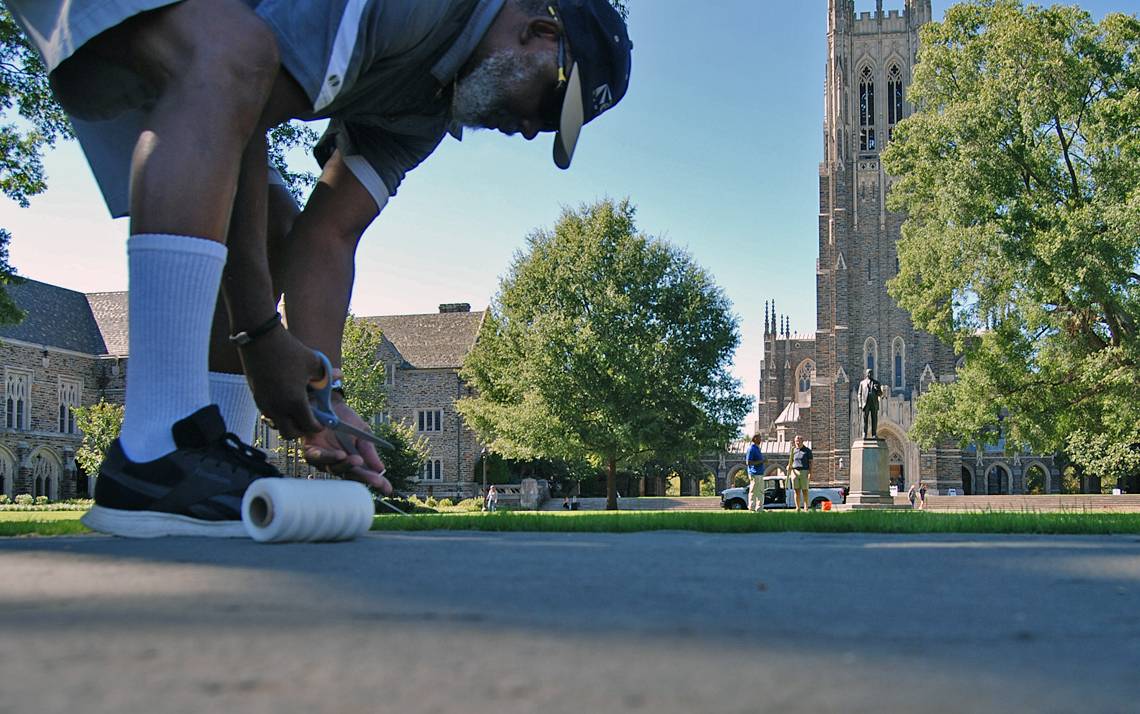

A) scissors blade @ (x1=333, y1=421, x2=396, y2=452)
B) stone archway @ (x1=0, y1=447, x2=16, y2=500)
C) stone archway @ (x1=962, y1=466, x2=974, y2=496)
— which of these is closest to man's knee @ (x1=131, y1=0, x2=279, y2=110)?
scissors blade @ (x1=333, y1=421, x2=396, y2=452)

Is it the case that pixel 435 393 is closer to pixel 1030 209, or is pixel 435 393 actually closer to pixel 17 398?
pixel 17 398

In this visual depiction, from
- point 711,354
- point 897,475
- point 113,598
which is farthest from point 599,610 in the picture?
point 897,475

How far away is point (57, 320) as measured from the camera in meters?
49.5

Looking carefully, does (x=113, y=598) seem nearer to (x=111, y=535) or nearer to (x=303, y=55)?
(x=111, y=535)

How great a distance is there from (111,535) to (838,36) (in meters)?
60.3

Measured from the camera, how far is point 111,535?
7.48 ft

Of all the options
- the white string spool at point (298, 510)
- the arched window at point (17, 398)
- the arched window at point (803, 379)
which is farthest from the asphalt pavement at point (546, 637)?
the arched window at point (803, 379)

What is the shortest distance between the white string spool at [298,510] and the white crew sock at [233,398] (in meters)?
1.00

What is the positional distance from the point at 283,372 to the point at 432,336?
5645 cm

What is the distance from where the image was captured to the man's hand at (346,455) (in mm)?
2820

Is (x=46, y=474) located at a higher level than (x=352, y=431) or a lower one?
lower

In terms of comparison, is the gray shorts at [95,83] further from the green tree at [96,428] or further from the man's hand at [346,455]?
the green tree at [96,428]

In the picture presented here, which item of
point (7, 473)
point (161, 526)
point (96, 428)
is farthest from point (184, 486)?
point (7, 473)

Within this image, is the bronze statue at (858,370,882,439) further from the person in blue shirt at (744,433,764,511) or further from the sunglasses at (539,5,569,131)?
the sunglasses at (539,5,569,131)
